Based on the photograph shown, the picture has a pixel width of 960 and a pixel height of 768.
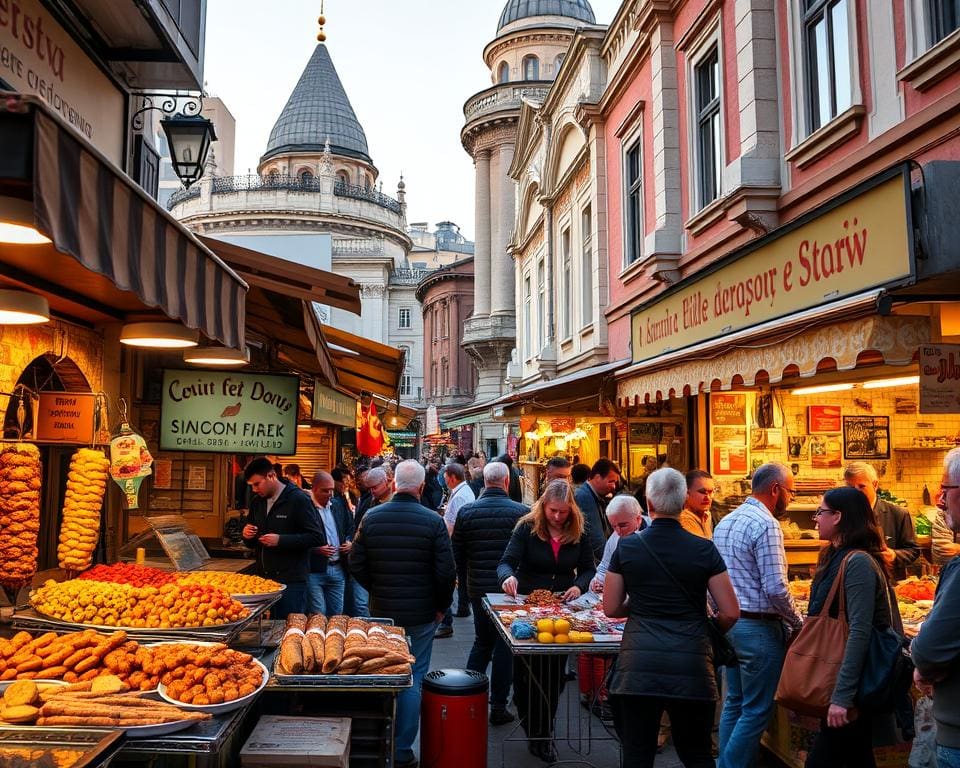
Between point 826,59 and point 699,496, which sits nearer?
point 699,496

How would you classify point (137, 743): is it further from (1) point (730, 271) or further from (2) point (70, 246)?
(1) point (730, 271)

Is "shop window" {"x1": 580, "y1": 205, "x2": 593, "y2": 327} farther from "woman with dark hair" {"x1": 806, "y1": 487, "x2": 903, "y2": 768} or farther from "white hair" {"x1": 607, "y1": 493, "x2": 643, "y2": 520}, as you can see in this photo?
"woman with dark hair" {"x1": 806, "y1": 487, "x2": 903, "y2": 768}

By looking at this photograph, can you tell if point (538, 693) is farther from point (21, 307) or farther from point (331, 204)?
point (331, 204)

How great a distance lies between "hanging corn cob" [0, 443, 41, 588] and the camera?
5305mm

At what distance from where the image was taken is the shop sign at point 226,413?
25.5ft

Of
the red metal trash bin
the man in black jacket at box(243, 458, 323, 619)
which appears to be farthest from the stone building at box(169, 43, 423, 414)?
the red metal trash bin

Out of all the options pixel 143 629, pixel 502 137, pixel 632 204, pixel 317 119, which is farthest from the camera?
pixel 317 119

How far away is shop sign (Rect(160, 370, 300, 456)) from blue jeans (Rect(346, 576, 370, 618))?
252 cm

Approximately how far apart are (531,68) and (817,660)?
1537 inches

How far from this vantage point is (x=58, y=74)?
671 cm

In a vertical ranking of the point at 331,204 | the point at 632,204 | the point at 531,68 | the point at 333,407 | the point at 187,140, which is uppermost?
the point at 331,204

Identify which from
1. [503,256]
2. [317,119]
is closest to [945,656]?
[503,256]

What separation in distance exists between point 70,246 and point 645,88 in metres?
12.1

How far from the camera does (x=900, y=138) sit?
6.63m
